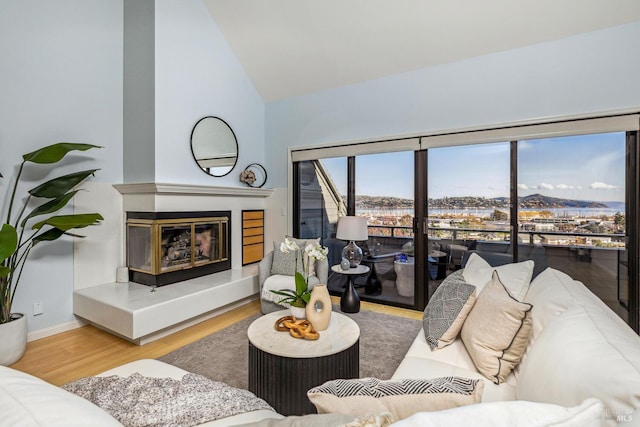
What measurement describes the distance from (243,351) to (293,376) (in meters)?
1.08

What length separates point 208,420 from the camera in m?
1.01

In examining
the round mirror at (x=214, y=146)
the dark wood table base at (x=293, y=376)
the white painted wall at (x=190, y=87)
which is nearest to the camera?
the dark wood table base at (x=293, y=376)

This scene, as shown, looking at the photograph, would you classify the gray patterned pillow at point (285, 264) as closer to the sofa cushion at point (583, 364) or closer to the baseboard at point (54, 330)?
the baseboard at point (54, 330)

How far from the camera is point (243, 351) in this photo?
253 centimetres

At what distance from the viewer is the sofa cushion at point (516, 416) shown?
500mm

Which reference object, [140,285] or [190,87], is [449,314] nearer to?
[140,285]

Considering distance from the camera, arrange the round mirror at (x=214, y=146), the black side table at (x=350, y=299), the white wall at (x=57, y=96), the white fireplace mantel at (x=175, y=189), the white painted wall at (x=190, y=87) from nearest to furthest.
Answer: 1. the white wall at (x=57, y=96)
2. the white fireplace mantel at (x=175, y=189)
3. the white painted wall at (x=190, y=87)
4. the black side table at (x=350, y=299)
5. the round mirror at (x=214, y=146)

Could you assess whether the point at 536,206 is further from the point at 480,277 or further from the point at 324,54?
the point at 324,54

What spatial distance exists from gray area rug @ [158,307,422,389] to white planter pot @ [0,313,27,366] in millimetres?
1086

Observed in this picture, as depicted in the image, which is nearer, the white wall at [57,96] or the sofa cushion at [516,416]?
the sofa cushion at [516,416]

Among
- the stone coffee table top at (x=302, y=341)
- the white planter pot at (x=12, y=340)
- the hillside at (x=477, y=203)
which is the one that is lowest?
the white planter pot at (x=12, y=340)

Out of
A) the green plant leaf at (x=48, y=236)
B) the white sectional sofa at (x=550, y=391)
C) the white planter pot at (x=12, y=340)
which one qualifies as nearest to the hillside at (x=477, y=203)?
the white sectional sofa at (x=550, y=391)

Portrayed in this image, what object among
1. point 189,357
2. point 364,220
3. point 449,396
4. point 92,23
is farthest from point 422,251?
point 92,23

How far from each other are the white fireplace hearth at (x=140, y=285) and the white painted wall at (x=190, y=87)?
22 centimetres
